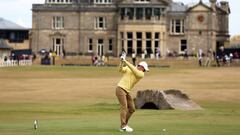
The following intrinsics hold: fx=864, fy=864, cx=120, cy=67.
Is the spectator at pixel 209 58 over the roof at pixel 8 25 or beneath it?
beneath

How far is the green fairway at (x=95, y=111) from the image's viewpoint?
24297 millimetres

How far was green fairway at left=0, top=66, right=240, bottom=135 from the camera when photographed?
24.3 metres

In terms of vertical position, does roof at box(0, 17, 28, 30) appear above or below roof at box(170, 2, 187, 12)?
below

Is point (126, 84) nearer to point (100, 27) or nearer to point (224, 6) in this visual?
point (100, 27)

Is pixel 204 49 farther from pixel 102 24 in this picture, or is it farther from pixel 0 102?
pixel 0 102

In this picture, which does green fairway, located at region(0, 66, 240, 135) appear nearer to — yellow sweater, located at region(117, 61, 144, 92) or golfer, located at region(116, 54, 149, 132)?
golfer, located at region(116, 54, 149, 132)

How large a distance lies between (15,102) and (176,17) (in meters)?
82.8

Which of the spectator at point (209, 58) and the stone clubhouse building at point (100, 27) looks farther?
the stone clubhouse building at point (100, 27)

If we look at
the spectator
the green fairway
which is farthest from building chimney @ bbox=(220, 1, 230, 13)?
the green fairway

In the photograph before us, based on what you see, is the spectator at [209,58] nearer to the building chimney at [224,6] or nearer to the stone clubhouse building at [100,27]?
the stone clubhouse building at [100,27]

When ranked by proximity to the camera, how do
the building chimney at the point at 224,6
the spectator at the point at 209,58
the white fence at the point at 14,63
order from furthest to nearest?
the building chimney at the point at 224,6 < the spectator at the point at 209,58 < the white fence at the point at 14,63

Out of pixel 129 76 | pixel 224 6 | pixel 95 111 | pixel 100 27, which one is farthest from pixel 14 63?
pixel 129 76

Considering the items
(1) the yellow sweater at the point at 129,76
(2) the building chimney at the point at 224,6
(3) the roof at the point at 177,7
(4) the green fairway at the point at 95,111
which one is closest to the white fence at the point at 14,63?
(3) the roof at the point at 177,7

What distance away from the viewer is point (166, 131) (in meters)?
23.5
